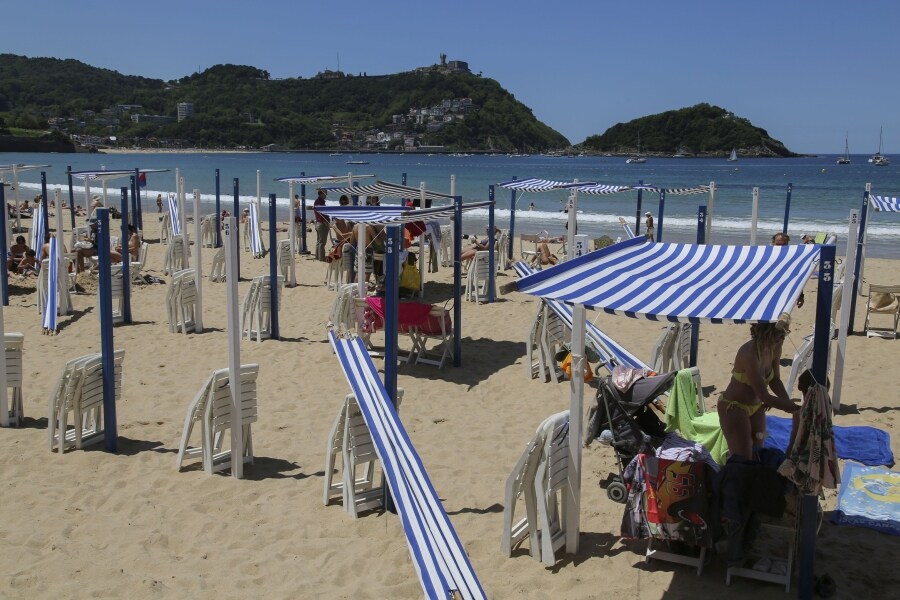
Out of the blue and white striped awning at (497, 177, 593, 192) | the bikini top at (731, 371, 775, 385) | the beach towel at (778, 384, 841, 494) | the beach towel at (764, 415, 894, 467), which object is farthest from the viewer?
the blue and white striped awning at (497, 177, 593, 192)

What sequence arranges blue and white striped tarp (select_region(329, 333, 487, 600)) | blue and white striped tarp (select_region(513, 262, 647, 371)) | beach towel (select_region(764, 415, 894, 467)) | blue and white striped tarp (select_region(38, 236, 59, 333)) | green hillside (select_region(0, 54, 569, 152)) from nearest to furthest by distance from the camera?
blue and white striped tarp (select_region(329, 333, 487, 600)) → beach towel (select_region(764, 415, 894, 467)) → blue and white striped tarp (select_region(513, 262, 647, 371)) → blue and white striped tarp (select_region(38, 236, 59, 333)) → green hillside (select_region(0, 54, 569, 152))

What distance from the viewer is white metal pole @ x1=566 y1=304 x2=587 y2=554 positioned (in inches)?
149

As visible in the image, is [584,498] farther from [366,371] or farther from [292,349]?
[292,349]

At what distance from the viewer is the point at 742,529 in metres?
3.58

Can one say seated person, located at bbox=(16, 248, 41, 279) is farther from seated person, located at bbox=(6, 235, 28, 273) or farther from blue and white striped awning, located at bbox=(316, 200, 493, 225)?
blue and white striped awning, located at bbox=(316, 200, 493, 225)

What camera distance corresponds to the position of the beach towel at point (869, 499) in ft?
13.9

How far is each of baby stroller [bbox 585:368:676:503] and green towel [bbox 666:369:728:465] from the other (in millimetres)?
278

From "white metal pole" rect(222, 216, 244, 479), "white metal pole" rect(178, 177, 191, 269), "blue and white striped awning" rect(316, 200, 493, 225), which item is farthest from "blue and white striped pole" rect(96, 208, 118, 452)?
"white metal pole" rect(178, 177, 191, 269)

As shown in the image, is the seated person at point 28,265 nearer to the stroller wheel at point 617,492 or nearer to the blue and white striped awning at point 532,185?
the blue and white striped awning at point 532,185

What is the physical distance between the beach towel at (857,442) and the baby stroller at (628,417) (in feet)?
3.44

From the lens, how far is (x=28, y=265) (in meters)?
11.9

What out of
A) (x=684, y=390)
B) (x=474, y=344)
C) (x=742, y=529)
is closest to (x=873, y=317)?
(x=474, y=344)

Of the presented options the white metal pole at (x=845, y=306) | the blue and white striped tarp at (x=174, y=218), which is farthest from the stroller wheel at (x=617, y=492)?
the blue and white striped tarp at (x=174, y=218)

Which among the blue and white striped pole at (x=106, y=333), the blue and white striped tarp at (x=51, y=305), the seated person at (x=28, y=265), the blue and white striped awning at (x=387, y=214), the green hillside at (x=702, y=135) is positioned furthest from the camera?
the green hillside at (x=702, y=135)
